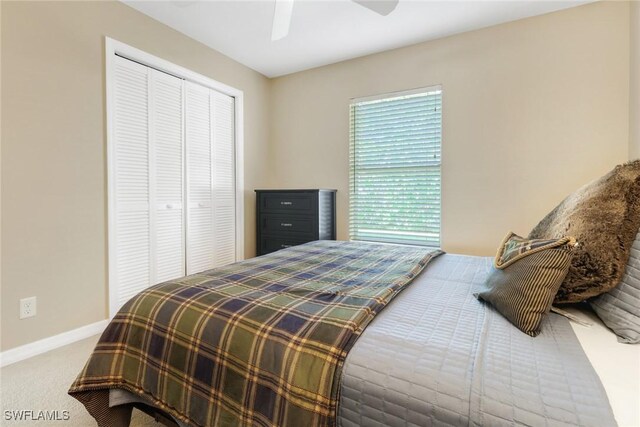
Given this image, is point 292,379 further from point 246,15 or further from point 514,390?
point 246,15

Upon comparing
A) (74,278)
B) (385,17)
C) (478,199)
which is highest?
(385,17)

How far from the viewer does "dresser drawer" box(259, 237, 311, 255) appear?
339 centimetres

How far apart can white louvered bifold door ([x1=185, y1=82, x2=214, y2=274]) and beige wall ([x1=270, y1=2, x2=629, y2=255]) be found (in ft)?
5.61

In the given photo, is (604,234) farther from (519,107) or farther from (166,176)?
(166,176)

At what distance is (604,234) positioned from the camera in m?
1.01

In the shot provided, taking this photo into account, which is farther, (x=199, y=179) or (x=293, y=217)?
(x=293, y=217)

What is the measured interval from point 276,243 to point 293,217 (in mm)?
409

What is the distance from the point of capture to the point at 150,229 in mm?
2732

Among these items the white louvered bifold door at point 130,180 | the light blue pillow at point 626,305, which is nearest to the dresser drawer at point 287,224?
the white louvered bifold door at point 130,180

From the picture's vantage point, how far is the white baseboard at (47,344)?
1.92 metres

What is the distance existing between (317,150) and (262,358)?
3.00 meters

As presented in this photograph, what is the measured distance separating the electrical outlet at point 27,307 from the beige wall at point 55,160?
3 cm

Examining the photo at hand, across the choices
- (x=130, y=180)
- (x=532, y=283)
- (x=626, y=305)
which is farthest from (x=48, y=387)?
(x=626, y=305)

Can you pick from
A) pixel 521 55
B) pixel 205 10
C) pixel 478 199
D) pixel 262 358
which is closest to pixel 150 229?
pixel 205 10
